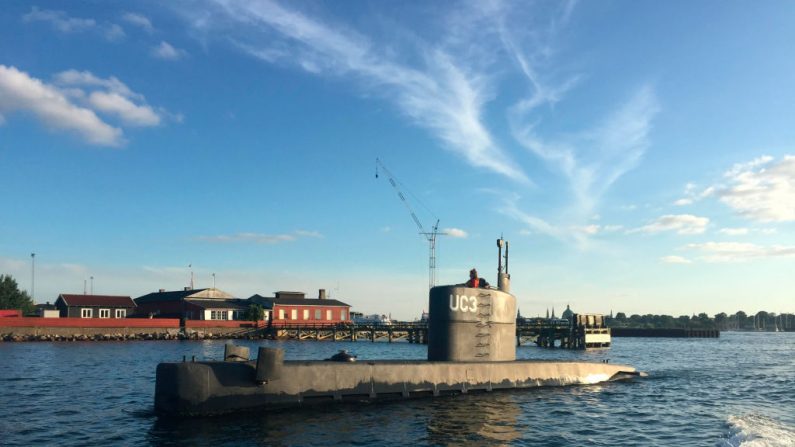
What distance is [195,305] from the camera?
8475 cm

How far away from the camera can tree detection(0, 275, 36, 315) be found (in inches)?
3396

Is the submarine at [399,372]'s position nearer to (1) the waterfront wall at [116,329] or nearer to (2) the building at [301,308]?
(1) the waterfront wall at [116,329]

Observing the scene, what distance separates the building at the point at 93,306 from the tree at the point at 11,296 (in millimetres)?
10847

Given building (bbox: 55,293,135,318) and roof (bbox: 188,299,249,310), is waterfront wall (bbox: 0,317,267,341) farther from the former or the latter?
building (bbox: 55,293,135,318)

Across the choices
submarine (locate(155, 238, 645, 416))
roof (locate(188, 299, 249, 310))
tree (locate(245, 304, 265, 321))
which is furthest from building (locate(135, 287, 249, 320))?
submarine (locate(155, 238, 645, 416))

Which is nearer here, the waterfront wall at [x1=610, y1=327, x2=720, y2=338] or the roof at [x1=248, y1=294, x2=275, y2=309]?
the roof at [x1=248, y1=294, x2=275, y2=309]

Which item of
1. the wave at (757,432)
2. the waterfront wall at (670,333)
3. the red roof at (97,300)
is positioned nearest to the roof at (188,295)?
the red roof at (97,300)

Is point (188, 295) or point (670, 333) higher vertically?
point (188, 295)

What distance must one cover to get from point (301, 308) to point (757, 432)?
75680mm

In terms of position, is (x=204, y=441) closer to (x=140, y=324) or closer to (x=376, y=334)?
(x=140, y=324)

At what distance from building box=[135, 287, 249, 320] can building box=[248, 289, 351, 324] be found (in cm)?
354

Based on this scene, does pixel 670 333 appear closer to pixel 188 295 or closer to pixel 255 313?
pixel 255 313

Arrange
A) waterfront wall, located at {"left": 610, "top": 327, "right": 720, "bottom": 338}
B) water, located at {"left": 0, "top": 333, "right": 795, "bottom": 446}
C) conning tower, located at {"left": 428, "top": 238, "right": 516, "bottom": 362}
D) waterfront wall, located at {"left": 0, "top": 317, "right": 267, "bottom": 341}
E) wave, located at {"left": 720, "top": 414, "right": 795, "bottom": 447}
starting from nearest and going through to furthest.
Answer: water, located at {"left": 0, "top": 333, "right": 795, "bottom": 446}
wave, located at {"left": 720, "top": 414, "right": 795, "bottom": 447}
conning tower, located at {"left": 428, "top": 238, "right": 516, "bottom": 362}
waterfront wall, located at {"left": 0, "top": 317, "right": 267, "bottom": 341}
waterfront wall, located at {"left": 610, "top": 327, "right": 720, "bottom": 338}

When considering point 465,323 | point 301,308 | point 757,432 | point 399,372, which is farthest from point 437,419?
point 301,308
